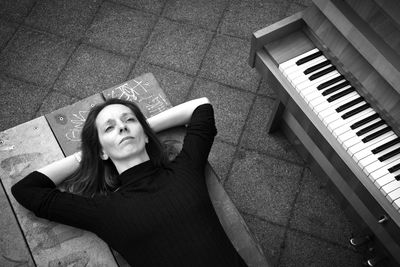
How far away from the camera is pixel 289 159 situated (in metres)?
3.12

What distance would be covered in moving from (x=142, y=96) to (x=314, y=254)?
1558mm

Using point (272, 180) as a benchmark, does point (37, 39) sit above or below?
below

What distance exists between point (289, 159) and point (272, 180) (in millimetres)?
220

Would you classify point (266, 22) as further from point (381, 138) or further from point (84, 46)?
point (381, 138)

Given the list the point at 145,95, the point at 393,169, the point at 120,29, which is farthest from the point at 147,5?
the point at 393,169

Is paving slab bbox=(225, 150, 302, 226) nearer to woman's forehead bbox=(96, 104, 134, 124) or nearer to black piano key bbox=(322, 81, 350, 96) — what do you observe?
black piano key bbox=(322, 81, 350, 96)

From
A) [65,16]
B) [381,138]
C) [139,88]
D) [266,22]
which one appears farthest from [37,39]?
[381,138]

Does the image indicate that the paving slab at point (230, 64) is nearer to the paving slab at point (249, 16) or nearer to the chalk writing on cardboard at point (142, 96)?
the paving slab at point (249, 16)

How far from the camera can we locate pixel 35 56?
139 inches

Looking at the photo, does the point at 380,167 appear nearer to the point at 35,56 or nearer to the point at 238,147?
the point at 238,147

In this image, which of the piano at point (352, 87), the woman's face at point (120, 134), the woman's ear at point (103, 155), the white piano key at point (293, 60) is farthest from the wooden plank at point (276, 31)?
the woman's ear at point (103, 155)

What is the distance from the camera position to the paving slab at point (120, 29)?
3.60m

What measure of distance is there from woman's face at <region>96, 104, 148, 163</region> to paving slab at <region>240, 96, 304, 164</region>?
3.88 feet

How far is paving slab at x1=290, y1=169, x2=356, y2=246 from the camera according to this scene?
9.46ft
